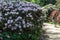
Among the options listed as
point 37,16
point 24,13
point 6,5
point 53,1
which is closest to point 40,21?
point 37,16

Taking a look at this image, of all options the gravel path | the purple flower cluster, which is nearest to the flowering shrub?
the purple flower cluster

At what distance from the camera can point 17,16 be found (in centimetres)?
726

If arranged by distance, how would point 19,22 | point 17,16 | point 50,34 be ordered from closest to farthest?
1. point 19,22
2. point 17,16
3. point 50,34

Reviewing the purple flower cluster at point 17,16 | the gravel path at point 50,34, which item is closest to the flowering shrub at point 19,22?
the purple flower cluster at point 17,16

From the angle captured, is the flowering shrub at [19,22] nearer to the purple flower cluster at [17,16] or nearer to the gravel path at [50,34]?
the purple flower cluster at [17,16]

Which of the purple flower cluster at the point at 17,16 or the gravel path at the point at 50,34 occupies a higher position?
the purple flower cluster at the point at 17,16

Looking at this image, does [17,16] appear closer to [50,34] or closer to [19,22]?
[19,22]

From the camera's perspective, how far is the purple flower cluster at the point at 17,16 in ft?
22.6

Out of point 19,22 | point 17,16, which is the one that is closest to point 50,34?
point 17,16

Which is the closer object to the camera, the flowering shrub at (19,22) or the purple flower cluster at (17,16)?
the flowering shrub at (19,22)

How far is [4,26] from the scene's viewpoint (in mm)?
6953

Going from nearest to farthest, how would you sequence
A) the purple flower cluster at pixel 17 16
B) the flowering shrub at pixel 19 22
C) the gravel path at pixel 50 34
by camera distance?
the flowering shrub at pixel 19 22
the purple flower cluster at pixel 17 16
the gravel path at pixel 50 34

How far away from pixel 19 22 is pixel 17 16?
316 millimetres

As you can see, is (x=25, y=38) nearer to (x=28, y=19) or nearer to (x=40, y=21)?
(x=28, y=19)
